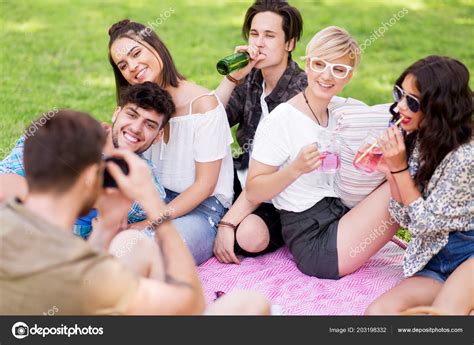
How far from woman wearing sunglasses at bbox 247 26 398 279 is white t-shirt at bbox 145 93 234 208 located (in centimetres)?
33

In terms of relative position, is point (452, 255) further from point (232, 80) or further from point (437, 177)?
point (232, 80)

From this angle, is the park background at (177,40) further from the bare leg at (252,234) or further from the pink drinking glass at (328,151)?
the pink drinking glass at (328,151)

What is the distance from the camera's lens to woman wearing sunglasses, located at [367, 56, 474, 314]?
3.13 metres

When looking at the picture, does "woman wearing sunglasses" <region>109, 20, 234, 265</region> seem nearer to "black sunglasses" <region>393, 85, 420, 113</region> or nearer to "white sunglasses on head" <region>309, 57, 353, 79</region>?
"white sunglasses on head" <region>309, 57, 353, 79</region>

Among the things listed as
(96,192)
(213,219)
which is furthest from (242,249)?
(96,192)

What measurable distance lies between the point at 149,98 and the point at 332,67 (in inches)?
34.7

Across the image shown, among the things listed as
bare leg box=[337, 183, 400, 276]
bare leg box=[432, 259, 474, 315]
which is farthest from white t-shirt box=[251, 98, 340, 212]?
bare leg box=[432, 259, 474, 315]

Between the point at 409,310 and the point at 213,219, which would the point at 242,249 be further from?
the point at 409,310

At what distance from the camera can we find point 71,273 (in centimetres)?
216

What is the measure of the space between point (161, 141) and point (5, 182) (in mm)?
827

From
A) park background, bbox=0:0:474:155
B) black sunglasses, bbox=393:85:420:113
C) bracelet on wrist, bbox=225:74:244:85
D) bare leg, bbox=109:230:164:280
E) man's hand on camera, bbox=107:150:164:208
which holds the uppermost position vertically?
man's hand on camera, bbox=107:150:164:208

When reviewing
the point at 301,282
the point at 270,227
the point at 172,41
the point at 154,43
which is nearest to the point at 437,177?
the point at 301,282

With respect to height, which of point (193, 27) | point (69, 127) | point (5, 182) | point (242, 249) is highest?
point (69, 127)

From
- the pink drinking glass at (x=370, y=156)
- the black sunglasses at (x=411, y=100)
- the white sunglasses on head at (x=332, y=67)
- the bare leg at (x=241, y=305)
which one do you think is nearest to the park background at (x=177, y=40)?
the white sunglasses on head at (x=332, y=67)
